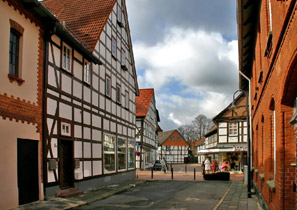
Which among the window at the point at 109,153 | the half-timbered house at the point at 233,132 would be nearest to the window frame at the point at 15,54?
the window at the point at 109,153

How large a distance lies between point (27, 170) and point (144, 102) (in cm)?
3593

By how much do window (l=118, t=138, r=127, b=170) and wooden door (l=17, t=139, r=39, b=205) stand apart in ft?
35.1

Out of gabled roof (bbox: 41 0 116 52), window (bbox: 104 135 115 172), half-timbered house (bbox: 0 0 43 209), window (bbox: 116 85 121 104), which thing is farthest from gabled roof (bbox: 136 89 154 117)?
half-timbered house (bbox: 0 0 43 209)

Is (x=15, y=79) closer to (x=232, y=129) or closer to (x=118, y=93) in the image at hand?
(x=118, y=93)

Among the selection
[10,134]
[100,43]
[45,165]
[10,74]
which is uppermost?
[100,43]

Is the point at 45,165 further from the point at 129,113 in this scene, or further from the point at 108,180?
the point at 129,113

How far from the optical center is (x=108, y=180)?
19469 mm

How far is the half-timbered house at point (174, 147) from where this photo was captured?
82.7 m

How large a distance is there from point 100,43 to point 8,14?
28.2ft

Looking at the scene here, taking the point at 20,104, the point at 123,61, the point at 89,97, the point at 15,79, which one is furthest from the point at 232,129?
the point at 15,79

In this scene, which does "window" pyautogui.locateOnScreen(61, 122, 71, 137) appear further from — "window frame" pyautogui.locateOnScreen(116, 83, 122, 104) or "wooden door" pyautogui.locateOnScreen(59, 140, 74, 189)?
"window frame" pyautogui.locateOnScreen(116, 83, 122, 104)

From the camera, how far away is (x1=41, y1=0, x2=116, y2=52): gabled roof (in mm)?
18297

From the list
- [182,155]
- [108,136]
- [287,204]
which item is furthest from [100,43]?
[182,155]

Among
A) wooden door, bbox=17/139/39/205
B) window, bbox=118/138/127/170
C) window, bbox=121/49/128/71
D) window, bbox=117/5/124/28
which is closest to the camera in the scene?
wooden door, bbox=17/139/39/205
